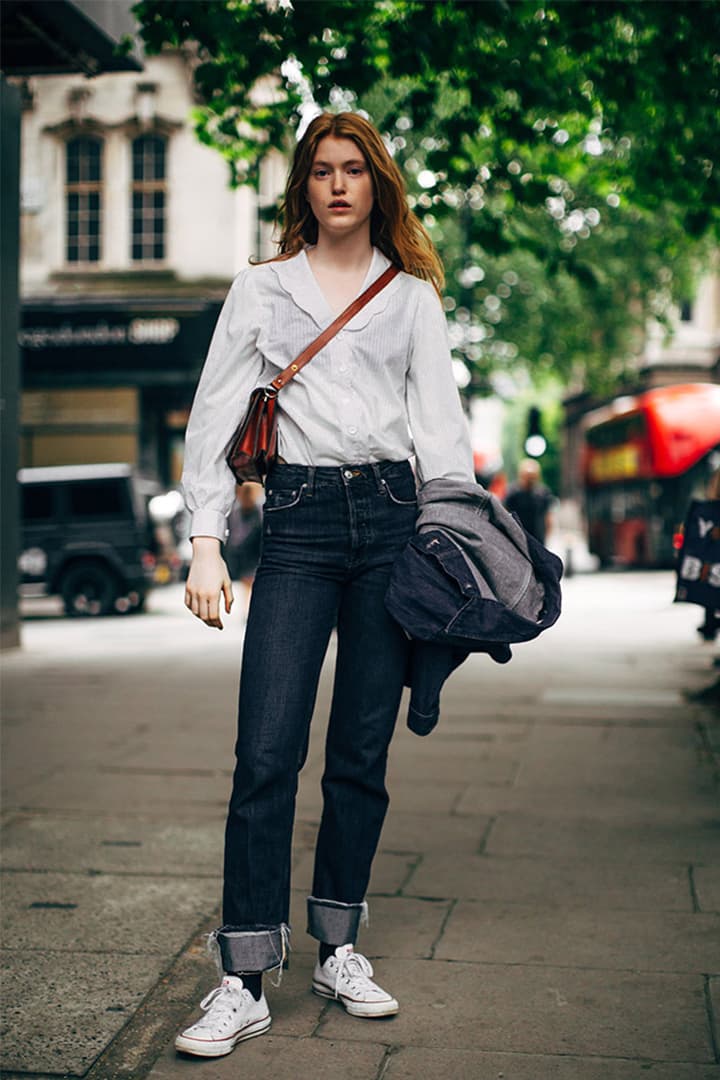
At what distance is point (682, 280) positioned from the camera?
29359mm

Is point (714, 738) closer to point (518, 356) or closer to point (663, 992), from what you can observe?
point (663, 992)

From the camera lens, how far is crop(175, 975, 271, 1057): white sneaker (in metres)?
2.90

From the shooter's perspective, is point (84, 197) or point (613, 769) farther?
point (84, 197)

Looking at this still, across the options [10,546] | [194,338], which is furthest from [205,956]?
[194,338]

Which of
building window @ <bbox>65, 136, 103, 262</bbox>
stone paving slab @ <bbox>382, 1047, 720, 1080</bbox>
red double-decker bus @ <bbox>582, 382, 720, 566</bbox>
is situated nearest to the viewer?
stone paving slab @ <bbox>382, 1047, 720, 1080</bbox>

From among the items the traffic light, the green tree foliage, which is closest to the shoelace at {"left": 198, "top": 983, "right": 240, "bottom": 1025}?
the green tree foliage

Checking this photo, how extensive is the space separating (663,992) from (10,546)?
9425 mm

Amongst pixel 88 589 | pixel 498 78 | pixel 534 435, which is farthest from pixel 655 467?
pixel 498 78

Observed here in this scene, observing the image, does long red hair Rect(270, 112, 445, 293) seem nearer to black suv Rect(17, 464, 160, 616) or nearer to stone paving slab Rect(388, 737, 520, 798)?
stone paving slab Rect(388, 737, 520, 798)

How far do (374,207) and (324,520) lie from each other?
2.52 feet

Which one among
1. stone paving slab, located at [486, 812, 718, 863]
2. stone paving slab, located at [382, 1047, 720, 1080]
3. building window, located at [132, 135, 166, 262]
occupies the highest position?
building window, located at [132, 135, 166, 262]

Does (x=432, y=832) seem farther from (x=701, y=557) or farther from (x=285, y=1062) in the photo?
(x=701, y=557)

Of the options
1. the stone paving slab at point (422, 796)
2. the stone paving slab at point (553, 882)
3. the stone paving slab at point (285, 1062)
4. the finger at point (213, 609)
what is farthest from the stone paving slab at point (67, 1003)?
the stone paving slab at point (422, 796)

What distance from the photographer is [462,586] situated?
9.75 ft
